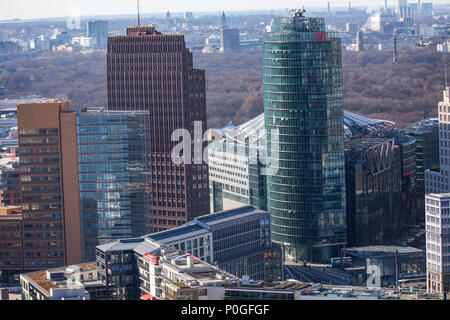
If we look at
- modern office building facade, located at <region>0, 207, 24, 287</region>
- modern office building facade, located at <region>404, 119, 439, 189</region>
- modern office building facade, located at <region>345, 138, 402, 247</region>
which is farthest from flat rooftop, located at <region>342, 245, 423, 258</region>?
modern office building facade, located at <region>0, 207, 24, 287</region>

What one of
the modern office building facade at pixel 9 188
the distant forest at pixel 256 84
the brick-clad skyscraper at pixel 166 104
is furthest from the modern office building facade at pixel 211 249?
the distant forest at pixel 256 84

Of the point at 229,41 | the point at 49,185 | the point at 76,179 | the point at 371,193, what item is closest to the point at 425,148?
the point at 371,193

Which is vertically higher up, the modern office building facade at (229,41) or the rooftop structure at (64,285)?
the modern office building facade at (229,41)

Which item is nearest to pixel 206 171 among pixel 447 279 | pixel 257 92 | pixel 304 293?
pixel 447 279

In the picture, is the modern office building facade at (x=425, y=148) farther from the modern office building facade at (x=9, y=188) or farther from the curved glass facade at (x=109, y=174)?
the modern office building facade at (x=9, y=188)

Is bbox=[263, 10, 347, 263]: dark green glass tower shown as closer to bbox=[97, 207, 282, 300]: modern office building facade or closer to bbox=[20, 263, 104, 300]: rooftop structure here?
bbox=[97, 207, 282, 300]: modern office building facade
